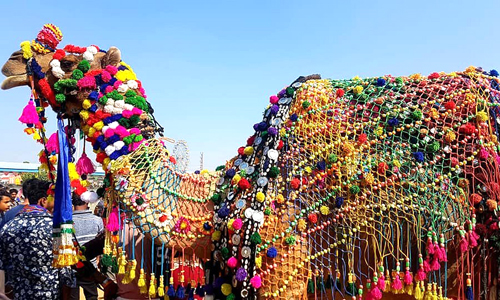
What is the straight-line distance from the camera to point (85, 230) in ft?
12.3

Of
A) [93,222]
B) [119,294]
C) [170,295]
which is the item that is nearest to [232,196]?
[170,295]

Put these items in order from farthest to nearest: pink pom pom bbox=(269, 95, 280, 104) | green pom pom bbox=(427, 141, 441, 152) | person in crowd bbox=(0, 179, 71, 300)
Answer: person in crowd bbox=(0, 179, 71, 300) → pink pom pom bbox=(269, 95, 280, 104) → green pom pom bbox=(427, 141, 441, 152)

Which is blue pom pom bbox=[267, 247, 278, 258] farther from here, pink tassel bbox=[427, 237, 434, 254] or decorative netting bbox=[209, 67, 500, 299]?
pink tassel bbox=[427, 237, 434, 254]

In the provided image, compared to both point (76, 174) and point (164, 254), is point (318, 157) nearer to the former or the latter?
point (164, 254)

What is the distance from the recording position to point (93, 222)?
3826mm

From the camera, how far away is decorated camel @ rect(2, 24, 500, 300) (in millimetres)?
1978

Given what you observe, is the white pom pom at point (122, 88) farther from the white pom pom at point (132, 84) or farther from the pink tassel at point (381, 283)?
the pink tassel at point (381, 283)

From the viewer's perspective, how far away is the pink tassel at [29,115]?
96.1 inches

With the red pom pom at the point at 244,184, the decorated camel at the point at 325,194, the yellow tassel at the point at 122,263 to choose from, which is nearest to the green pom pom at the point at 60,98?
the decorated camel at the point at 325,194

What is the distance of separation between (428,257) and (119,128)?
1.84 meters

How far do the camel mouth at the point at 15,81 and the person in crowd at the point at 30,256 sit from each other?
1177 mm

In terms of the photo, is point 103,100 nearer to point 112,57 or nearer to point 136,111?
point 136,111

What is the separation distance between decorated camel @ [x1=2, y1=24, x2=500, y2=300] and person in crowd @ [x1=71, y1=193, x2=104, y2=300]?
145 centimetres

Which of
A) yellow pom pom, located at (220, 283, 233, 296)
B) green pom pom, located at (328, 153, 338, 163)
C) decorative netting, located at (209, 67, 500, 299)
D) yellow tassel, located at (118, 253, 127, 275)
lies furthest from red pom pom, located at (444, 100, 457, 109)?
yellow tassel, located at (118, 253, 127, 275)
